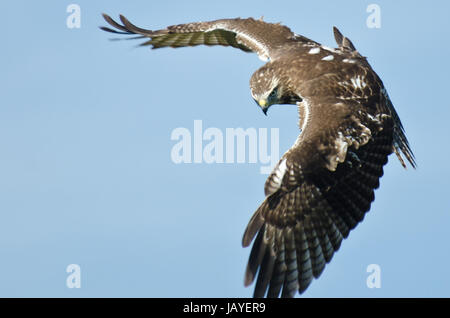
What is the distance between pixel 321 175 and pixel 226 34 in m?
4.08

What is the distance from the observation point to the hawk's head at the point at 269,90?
14.1 m

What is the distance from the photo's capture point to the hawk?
41.2 ft

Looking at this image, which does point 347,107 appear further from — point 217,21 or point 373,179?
point 217,21

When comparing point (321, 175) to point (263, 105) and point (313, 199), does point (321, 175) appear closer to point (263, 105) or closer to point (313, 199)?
point (313, 199)

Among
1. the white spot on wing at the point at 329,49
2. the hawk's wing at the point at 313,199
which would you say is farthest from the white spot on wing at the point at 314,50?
the hawk's wing at the point at 313,199

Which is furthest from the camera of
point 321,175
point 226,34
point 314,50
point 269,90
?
point 226,34

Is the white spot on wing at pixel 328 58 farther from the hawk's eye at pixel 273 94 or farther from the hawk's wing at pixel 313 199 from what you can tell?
the hawk's wing at pixel 313 199

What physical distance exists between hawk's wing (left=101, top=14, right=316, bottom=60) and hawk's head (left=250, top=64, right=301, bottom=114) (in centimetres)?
69

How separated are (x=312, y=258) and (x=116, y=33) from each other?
545 cm

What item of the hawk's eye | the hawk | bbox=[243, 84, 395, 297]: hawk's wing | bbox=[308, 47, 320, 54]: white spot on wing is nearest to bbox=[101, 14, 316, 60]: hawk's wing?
bbox=[308, 47, 320, 54]: white spot on wing

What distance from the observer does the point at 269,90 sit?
1411 centimetres

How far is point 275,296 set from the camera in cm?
1249

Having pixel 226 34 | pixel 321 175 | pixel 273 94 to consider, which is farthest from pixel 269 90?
pixel 226 34

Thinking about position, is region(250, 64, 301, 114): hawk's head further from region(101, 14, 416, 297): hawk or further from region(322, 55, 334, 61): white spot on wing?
region(322, 55, 334, 61): white spot on wing
